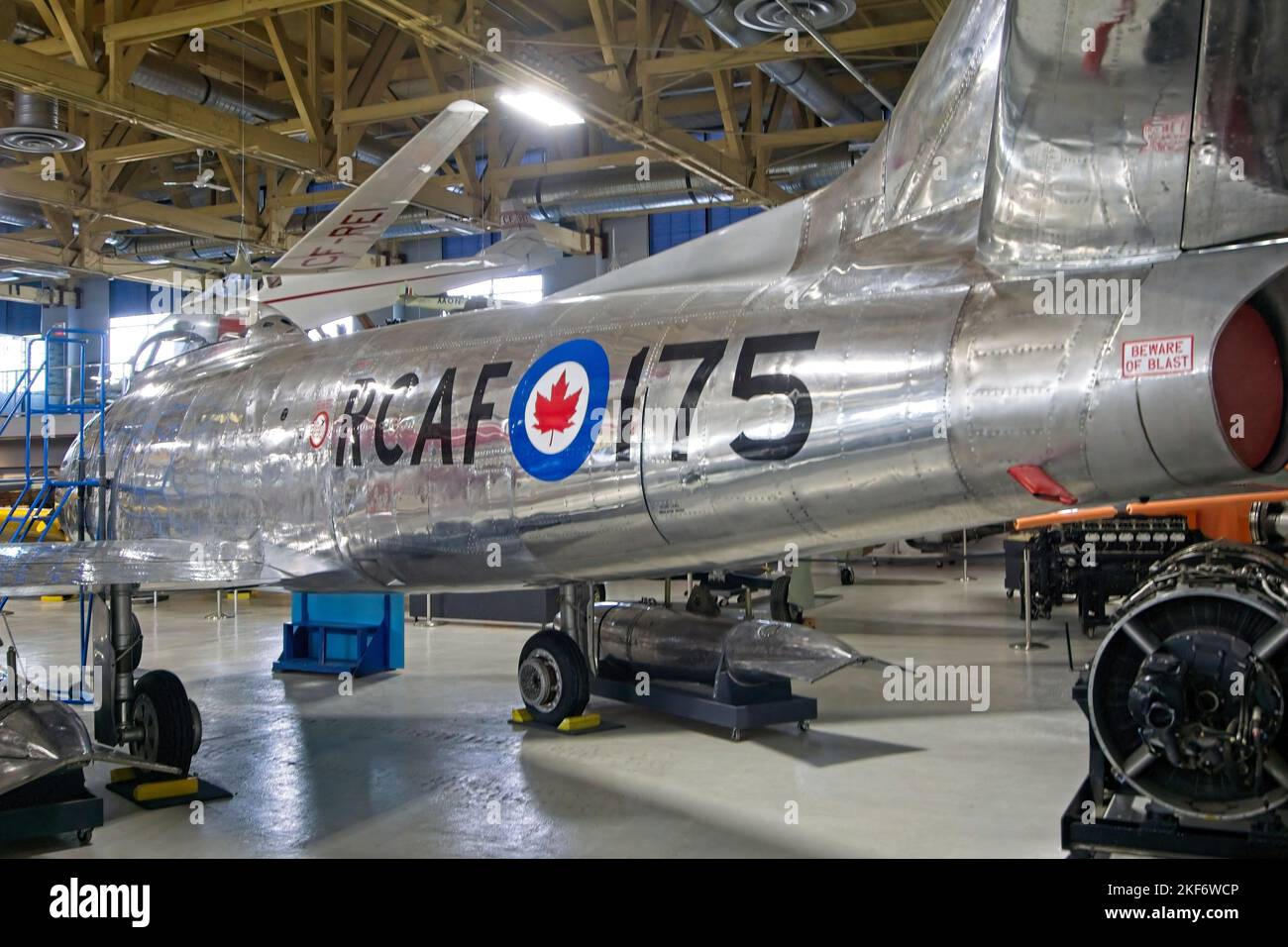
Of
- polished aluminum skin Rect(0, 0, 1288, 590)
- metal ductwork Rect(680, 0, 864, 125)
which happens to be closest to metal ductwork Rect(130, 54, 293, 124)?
metal ductwork Rect(680, 0, 864, 125)

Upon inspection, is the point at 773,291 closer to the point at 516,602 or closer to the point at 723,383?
the point at 723,383

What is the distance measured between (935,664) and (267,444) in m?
6.99

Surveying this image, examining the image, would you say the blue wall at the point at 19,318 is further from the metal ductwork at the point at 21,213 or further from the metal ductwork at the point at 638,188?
the metal ductwork at the point at 638,188

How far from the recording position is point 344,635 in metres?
11.8

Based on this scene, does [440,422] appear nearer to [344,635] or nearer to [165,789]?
[165,789]

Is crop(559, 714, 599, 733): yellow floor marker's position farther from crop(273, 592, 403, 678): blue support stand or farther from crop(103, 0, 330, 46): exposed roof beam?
crop(103, 0, 330, 46): exposed roof beam

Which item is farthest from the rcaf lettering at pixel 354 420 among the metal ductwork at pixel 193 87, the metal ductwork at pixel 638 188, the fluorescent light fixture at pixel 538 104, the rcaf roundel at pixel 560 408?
the metal ductwork at pixel 638 188

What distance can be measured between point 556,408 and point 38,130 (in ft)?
33.6

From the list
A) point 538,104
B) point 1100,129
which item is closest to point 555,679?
point 1100,129

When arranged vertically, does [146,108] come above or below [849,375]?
above

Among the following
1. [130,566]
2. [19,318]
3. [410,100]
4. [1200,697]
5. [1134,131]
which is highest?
[19,318]

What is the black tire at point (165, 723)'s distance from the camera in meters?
6.91
